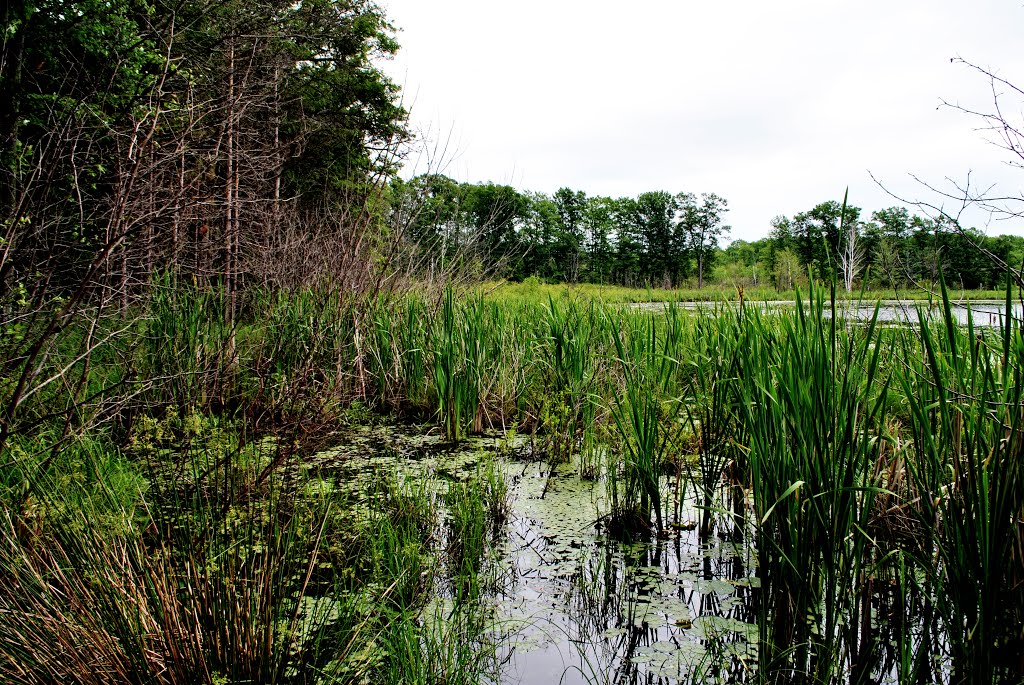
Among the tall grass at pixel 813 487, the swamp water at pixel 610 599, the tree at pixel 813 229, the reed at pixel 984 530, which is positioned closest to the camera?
the reed at pixel 984 530

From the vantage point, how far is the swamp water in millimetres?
2119

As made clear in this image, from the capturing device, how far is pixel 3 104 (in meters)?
4.60

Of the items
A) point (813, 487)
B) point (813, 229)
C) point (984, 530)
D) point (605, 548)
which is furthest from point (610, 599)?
point (813, 229)

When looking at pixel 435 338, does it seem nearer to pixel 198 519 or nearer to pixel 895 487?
pixel 198 519

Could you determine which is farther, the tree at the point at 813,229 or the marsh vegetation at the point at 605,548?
the tree at the point at 813,229

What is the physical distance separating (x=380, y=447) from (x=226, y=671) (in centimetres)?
286

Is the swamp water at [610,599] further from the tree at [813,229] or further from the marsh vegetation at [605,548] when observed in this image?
the tree at [813,229]

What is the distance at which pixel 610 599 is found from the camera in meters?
Result: 2.50

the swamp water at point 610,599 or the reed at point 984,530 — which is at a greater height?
the reed at point 984,530

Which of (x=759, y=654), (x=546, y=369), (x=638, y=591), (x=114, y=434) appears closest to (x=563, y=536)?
(x=638, y=591)

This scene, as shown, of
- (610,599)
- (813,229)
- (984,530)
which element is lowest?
(610,599)

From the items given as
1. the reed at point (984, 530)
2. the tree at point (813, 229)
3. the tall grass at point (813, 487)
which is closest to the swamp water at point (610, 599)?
the tall grass at point (813, 487)

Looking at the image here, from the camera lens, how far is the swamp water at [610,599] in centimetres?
212

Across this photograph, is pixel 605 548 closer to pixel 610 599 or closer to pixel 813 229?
pixel 610 599
